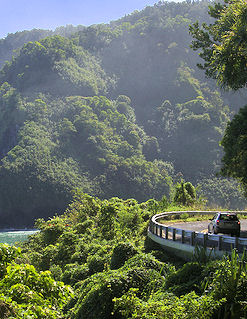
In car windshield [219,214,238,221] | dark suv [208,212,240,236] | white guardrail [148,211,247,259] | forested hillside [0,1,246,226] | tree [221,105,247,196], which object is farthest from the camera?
forested hillside [0,1,246,226]

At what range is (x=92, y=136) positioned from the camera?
13888 cm

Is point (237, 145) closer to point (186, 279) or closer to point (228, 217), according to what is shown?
point (228, 217)

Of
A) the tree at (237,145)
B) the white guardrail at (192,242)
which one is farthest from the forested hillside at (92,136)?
the white guardrail at (192,242)

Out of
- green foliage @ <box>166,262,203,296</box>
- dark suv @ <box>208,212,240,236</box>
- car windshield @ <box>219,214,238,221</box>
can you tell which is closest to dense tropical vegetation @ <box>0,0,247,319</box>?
green foliage @ <box>166,262,203,296</box>

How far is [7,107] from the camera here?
152m

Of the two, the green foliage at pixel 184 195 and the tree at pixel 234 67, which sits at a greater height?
the tree at pixel 234 67

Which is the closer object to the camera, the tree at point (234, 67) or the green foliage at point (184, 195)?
the tree at point (234, 67)

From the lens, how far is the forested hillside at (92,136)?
4688 inches

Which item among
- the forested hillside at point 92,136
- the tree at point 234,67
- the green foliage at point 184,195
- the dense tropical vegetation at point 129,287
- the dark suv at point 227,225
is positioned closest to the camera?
the dense tropical vegetation at point 129,287

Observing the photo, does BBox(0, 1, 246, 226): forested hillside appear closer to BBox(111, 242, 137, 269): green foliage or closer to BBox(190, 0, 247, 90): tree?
BBox(190, 0, 247, 90): tree

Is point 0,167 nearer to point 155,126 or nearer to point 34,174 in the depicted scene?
point 34,174

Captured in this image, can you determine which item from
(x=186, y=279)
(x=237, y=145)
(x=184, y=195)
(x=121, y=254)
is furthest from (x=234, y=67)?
(x=184, y=195)

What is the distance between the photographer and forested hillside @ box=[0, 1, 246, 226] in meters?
119

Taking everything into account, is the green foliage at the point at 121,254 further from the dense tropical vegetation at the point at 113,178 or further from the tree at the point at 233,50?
the tree at the point at 233,50
